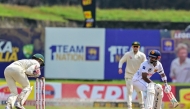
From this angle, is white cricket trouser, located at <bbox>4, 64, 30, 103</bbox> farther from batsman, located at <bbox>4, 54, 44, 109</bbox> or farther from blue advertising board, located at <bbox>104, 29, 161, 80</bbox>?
blue advertising board, located at <bbox>104, 29, 161, 80</bbox>

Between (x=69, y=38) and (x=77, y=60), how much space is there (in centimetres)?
93

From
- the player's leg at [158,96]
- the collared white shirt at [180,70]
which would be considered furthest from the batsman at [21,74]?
the collared white shirt at [180,70]

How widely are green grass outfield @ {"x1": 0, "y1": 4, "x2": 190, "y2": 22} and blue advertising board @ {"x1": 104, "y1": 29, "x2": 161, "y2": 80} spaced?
8013mm

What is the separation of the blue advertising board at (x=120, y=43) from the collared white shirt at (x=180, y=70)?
29.4 inches

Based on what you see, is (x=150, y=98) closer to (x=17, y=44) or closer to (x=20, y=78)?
(x=20, y=78)

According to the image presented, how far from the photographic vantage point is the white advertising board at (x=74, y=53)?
2278cm

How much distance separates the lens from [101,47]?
22.8 meters

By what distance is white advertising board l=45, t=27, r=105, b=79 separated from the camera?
22.8m

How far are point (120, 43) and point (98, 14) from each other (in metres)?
11.0

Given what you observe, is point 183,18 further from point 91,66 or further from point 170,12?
point 91,66

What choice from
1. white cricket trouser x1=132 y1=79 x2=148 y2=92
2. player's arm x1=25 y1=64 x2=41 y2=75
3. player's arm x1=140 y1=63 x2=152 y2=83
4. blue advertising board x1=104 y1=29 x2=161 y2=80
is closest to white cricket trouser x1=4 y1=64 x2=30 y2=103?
player's arm x1=25 y1=64 x2=41 y2=75

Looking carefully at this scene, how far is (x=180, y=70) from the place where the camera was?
22.7 metres

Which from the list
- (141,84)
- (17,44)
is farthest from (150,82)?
(17,44)

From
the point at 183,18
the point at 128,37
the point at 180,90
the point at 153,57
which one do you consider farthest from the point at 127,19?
the point at 153,57
